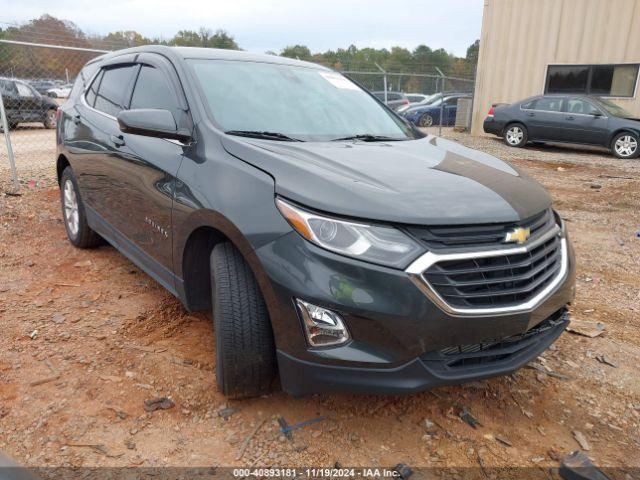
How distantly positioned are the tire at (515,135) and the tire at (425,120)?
18.3 ft

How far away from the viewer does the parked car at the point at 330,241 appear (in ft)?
6.14

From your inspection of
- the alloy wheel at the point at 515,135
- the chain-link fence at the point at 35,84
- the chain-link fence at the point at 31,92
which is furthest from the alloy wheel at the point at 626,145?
the chain-link fence at the point at 31,92

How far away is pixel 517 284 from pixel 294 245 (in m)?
0.91

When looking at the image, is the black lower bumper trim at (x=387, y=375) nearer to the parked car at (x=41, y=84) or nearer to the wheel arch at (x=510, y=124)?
the parked car at (x=41, y=84)

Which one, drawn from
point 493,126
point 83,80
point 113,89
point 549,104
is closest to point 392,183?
point 113,89

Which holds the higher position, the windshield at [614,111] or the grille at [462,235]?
the grille at [462,235]

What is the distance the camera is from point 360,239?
6.22ft

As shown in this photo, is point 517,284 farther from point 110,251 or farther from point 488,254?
point 110,251

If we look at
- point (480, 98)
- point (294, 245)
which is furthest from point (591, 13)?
point (294, 245)

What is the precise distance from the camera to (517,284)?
203 cm

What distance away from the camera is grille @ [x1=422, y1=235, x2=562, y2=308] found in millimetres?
1868

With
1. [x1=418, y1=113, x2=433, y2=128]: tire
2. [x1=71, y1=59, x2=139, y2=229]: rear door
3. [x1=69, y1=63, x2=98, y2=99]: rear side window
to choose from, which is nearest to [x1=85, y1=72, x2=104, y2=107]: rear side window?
[x1=71, y1=59, x2=139, y2=229]: rear door

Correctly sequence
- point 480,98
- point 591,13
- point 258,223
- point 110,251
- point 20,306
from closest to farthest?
point 258,223 → point 20,306 → point 110,251 → point 591,13 → point 480,98

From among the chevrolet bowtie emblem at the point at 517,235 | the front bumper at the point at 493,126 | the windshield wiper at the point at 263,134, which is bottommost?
the front bumper at the point at 493,126
